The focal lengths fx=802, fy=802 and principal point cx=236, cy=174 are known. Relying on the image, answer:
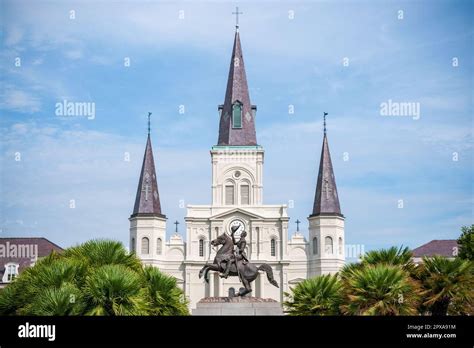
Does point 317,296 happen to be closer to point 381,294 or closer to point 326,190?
point 381,294

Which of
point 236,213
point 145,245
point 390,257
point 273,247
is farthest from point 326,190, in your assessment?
point 390,257

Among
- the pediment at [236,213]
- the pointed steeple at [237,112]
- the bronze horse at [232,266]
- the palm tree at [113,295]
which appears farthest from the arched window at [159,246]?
the palm tree at [113,295]

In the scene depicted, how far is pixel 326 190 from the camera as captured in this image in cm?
9069

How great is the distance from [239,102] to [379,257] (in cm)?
6777

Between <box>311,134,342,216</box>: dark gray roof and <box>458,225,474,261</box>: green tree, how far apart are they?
35.7 metres

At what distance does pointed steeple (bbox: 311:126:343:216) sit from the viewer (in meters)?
90.1

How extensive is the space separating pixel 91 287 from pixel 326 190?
218 feet

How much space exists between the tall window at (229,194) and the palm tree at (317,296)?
62.6 m

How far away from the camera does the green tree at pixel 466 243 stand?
47.6 metres

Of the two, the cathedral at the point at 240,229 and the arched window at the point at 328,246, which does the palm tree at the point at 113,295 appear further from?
the arched window at the point at 328,246

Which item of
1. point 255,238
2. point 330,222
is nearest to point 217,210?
point 255,238
